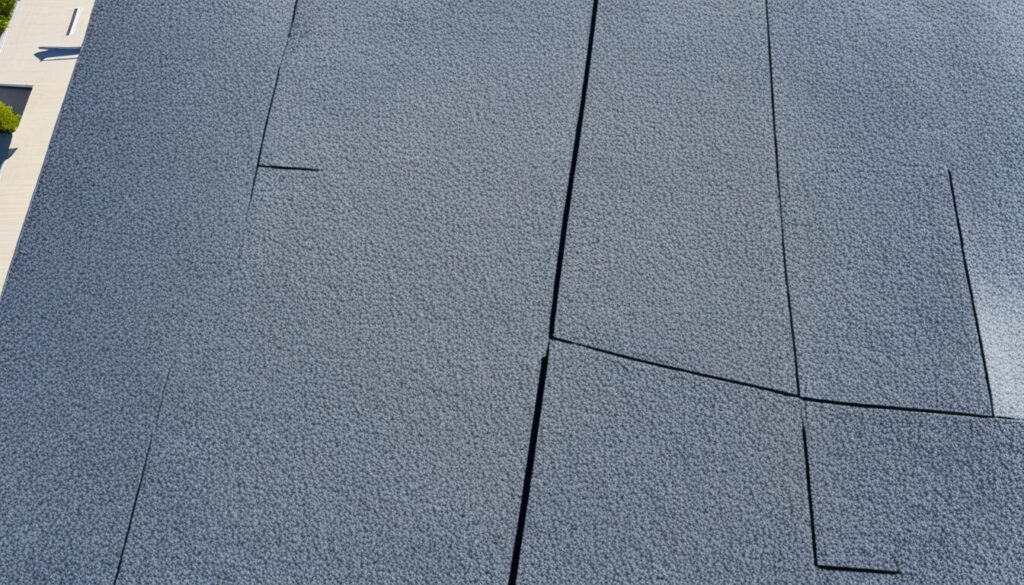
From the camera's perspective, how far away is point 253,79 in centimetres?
232

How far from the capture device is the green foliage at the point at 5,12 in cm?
436

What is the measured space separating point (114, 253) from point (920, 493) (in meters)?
2.52

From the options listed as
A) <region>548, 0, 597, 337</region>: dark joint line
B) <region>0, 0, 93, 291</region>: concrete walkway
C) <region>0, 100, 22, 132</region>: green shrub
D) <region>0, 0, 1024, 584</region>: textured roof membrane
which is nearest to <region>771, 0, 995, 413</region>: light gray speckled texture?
<region>0, 0, 1024, 584</region>: textured roof membrane

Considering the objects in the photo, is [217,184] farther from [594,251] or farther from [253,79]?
[594,251]

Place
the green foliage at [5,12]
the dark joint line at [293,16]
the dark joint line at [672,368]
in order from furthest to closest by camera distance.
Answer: the green foliage at [5,12], the dark joint line at [293,16], the dark joint line at [672,368]

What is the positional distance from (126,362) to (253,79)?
107 centimetres

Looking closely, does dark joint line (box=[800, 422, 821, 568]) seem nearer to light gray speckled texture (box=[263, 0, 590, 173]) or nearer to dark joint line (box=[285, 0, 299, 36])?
light gray speckled texture (box=[263, 0, 590, 173])

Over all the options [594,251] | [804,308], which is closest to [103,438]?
[594,251]

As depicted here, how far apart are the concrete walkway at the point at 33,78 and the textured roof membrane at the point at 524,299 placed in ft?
6.66

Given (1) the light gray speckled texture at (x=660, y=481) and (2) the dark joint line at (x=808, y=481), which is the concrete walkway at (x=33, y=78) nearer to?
(1) the light gray speckled texture at (x=660, y=481)

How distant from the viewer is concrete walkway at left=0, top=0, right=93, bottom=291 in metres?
3.87

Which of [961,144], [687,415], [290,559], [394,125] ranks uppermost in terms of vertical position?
[394,125]

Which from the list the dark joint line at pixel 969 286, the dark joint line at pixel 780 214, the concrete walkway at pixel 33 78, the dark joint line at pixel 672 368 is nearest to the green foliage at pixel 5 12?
the concrete walkway at pixel 33 78

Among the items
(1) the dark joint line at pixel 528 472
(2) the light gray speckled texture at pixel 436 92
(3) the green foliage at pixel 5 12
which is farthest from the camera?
(3) the green foliage at pixel 5 12
